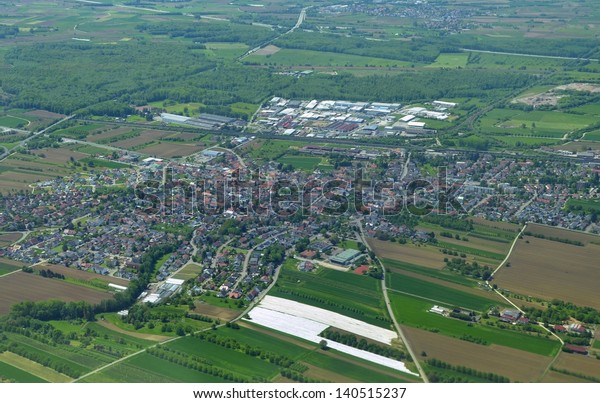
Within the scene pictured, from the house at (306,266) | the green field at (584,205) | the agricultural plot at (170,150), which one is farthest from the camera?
the agricultural plot at (170,150)

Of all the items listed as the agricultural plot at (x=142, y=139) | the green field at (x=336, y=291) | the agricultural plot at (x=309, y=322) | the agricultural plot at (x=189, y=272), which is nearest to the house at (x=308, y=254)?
A: the green field at (x=336, y=291)

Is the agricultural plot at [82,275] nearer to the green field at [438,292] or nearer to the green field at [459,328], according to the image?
the green field at [438,292]

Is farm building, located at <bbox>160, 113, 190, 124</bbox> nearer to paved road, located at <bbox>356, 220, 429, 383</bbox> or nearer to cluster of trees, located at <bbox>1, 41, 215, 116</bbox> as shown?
cluster of trees, located at <bbox>1, 41, 215, 116</bbox>

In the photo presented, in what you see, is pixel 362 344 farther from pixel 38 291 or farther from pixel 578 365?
pixel 38 291

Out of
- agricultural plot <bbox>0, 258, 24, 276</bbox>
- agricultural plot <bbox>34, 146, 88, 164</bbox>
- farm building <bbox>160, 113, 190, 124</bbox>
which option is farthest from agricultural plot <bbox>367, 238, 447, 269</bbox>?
farm building <bbox>160, 113, 190, 124</bbox>

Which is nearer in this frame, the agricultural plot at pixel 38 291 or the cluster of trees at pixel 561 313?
the cluster of trees at pixel 561 313

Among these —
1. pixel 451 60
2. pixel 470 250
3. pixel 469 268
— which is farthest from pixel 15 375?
pixel 451 60

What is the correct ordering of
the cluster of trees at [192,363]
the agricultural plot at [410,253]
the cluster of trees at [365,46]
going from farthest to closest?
the cluster of trees at [365,46] → the agricultural plot at [410,253] → the cluster of trees at [192,363]
